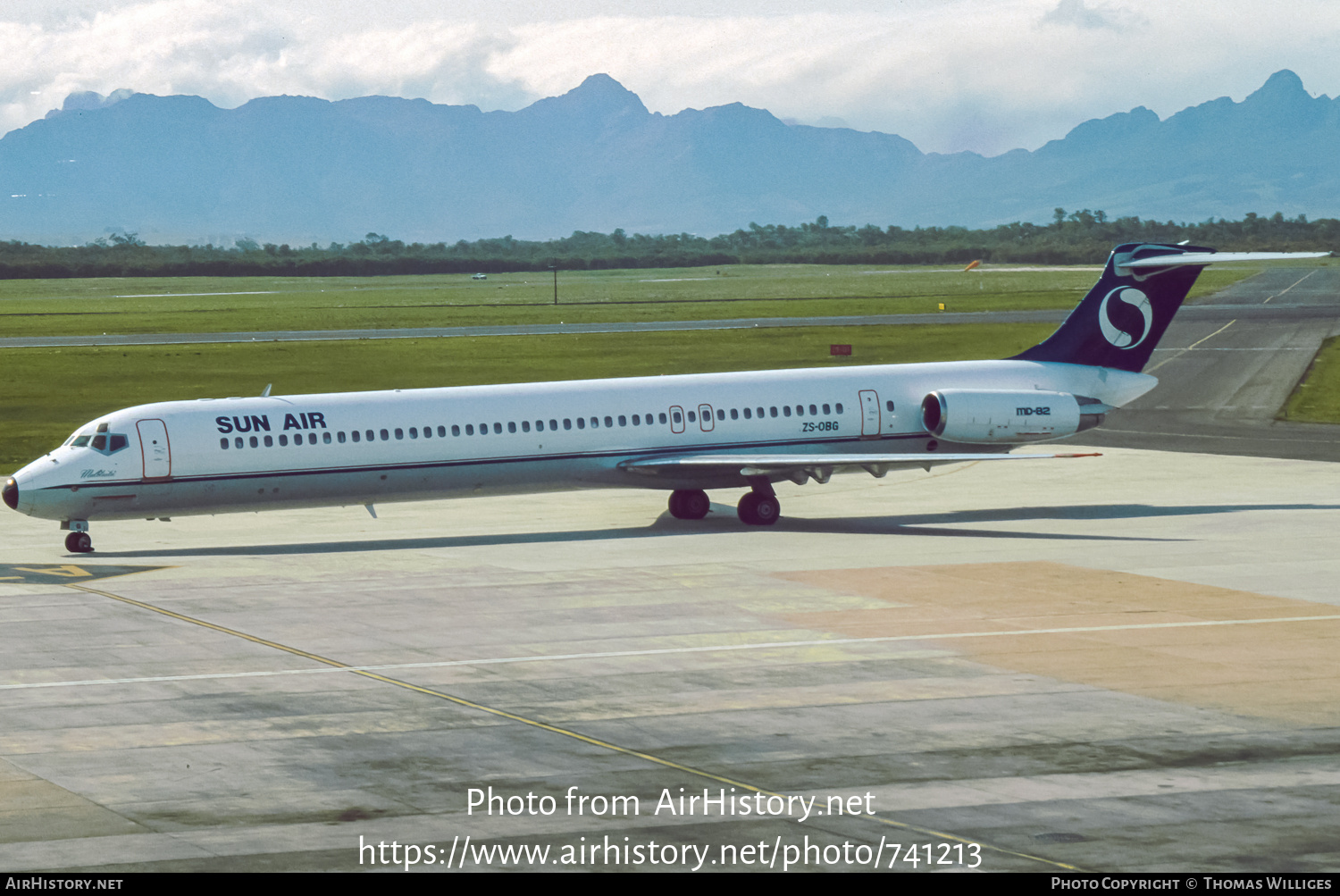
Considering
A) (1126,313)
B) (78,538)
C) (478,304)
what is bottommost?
(78,538)

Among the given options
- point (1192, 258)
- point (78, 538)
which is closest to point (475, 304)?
point (1192, 258)

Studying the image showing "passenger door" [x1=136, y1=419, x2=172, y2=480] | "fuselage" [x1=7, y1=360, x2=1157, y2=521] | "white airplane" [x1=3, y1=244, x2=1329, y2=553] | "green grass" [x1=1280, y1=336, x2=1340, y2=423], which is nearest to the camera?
"passenger door" [x1=136, y1=419, x2=172, y2=480]

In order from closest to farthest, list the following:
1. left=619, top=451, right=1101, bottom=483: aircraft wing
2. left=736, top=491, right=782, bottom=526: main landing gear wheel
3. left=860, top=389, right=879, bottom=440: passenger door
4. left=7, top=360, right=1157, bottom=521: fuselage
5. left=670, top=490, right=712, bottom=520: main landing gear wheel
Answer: left=7, top=360, right=1157, bottom=521: fuselage < left=619, top=451, right=1101, bottom=483: aircraft wing < left=736, top=491, right=782, bottom=526: main landing gear wheel < left=670, top=490, right=712, bottom=520: main landing gear wheel < left=860, top=389, right=879, bottom=440: passenger door

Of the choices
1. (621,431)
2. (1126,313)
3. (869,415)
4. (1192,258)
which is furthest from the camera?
(1126,313)

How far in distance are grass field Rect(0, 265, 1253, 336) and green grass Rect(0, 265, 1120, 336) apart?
0.45ft

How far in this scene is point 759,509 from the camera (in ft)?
127

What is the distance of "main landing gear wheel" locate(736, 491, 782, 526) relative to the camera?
127 ft

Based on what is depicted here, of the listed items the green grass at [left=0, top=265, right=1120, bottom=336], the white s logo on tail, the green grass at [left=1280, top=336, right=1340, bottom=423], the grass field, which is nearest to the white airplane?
the white s logo on tail

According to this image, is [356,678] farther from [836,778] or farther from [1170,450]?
[1170,450]

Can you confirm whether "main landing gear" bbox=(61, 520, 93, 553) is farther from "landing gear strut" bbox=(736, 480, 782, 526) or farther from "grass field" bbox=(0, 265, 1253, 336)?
"grass field" bbox=(0, 265, 1253, 336)

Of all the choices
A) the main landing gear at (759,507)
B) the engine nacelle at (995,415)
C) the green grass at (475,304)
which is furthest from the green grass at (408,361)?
the engine nacelle at (995,415)

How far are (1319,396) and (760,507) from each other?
38.7m

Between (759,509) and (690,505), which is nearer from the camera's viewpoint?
(759,509)

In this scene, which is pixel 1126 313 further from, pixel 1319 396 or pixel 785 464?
pixel 1319 396
